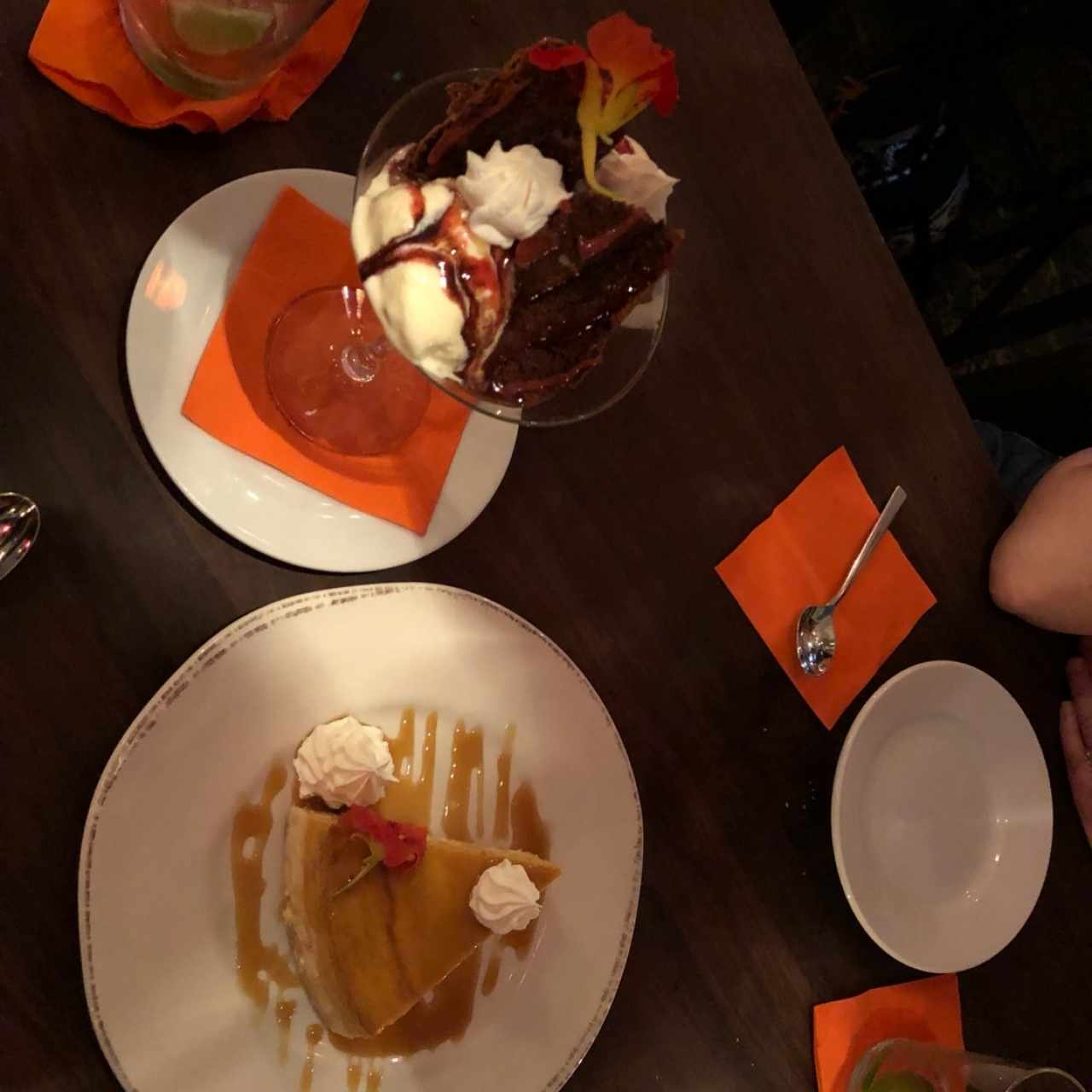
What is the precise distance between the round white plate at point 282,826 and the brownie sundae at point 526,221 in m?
0.23

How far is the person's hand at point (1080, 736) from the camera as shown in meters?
1.21

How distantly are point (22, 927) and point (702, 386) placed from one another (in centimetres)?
75

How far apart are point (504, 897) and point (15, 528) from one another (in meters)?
0.49

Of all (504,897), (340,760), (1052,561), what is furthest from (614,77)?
(1052,561)

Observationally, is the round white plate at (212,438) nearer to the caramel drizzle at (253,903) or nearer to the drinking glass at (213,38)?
the drinking glass at (213,38)

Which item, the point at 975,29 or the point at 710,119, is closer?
the point at 710,119

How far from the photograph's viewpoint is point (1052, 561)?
112 cm

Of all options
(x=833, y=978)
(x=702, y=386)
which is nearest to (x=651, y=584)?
(x=702, y=386)

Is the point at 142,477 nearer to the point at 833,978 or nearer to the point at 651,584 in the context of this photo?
the point at 651,584

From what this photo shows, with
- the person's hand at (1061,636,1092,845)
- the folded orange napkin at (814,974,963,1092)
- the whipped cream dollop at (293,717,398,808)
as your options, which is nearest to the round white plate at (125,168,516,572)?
the whipped cream dollop at (293,717,398,808)

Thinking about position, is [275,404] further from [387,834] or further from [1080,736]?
[1080,736]

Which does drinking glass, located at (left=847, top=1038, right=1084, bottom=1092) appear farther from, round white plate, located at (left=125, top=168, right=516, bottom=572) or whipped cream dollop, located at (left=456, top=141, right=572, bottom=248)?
whipped cream dollop, located at (left=456, top=141, right=572, bottom=248)

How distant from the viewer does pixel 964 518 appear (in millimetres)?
1190

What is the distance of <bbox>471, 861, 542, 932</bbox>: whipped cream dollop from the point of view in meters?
→ 0.86
